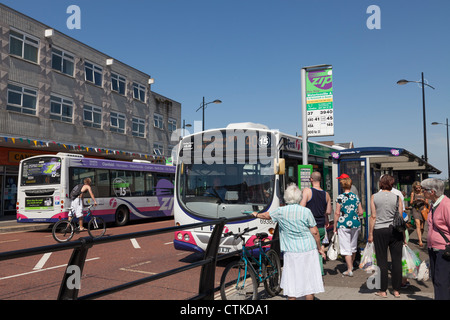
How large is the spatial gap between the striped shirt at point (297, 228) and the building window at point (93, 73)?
2591 cm

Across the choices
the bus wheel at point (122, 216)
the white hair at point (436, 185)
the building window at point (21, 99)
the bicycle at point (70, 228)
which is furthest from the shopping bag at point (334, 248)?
the building window at point (21, 99)

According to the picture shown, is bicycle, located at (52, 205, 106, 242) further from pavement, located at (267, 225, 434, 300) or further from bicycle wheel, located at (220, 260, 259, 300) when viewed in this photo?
bicycle wheel, located at (220, 260, 259, 300)

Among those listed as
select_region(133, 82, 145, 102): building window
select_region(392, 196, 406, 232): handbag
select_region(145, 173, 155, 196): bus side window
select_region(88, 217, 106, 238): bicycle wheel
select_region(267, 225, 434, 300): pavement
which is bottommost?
select_region(267, 225, 434, 300): pavement

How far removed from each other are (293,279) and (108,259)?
2.62 metres

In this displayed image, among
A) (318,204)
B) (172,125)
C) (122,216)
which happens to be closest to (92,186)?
(122,216)

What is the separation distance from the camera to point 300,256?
14.5 feet

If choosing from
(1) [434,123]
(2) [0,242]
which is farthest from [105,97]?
(1) [434,123]

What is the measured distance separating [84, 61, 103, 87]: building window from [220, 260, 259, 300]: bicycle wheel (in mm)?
25512

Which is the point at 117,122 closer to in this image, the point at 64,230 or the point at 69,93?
the point at 69,93

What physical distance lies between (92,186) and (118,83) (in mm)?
16715

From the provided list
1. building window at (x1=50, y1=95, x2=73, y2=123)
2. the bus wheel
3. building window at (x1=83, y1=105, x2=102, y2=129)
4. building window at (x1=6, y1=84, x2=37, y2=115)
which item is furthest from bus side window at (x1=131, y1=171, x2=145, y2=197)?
building window at (x1=83, y1=105, x2=102, y2=129)

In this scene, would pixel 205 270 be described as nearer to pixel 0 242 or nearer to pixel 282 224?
pixel 282 224

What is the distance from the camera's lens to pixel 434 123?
4031 centimetres

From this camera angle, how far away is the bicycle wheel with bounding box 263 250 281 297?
5426 mm
